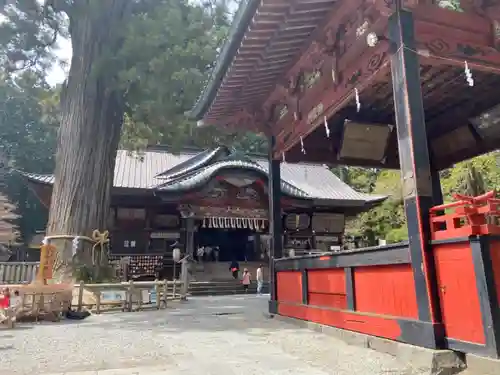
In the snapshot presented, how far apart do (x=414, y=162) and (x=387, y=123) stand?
3415mm

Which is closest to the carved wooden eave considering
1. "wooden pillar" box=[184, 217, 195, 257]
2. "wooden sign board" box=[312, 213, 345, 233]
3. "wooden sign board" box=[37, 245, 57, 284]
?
"wooden sign board" box=[37, 245, 57, 284]

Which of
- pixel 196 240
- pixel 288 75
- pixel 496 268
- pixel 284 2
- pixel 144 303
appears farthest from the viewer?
pixel 196 240

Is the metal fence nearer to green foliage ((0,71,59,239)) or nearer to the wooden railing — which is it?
the wooden railing

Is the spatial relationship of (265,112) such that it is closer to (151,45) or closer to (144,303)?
(151,45)

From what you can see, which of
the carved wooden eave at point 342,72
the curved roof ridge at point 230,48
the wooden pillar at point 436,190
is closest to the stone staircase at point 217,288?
the carved wooden eave at point 342,72

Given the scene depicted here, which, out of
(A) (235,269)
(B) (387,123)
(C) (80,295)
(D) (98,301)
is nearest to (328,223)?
(A) (235,269)

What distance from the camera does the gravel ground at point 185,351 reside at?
366 centimetres

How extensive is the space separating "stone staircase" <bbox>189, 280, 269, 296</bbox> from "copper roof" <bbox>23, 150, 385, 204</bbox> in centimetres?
483

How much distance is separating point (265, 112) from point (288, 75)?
57.4 inches

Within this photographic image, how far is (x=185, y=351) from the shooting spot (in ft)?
14.8

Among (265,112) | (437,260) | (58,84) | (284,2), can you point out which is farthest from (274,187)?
(58,84)

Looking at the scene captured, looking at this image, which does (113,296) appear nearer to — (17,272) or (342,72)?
(17,272)

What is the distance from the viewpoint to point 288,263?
7.05 m

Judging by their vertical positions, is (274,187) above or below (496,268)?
above
